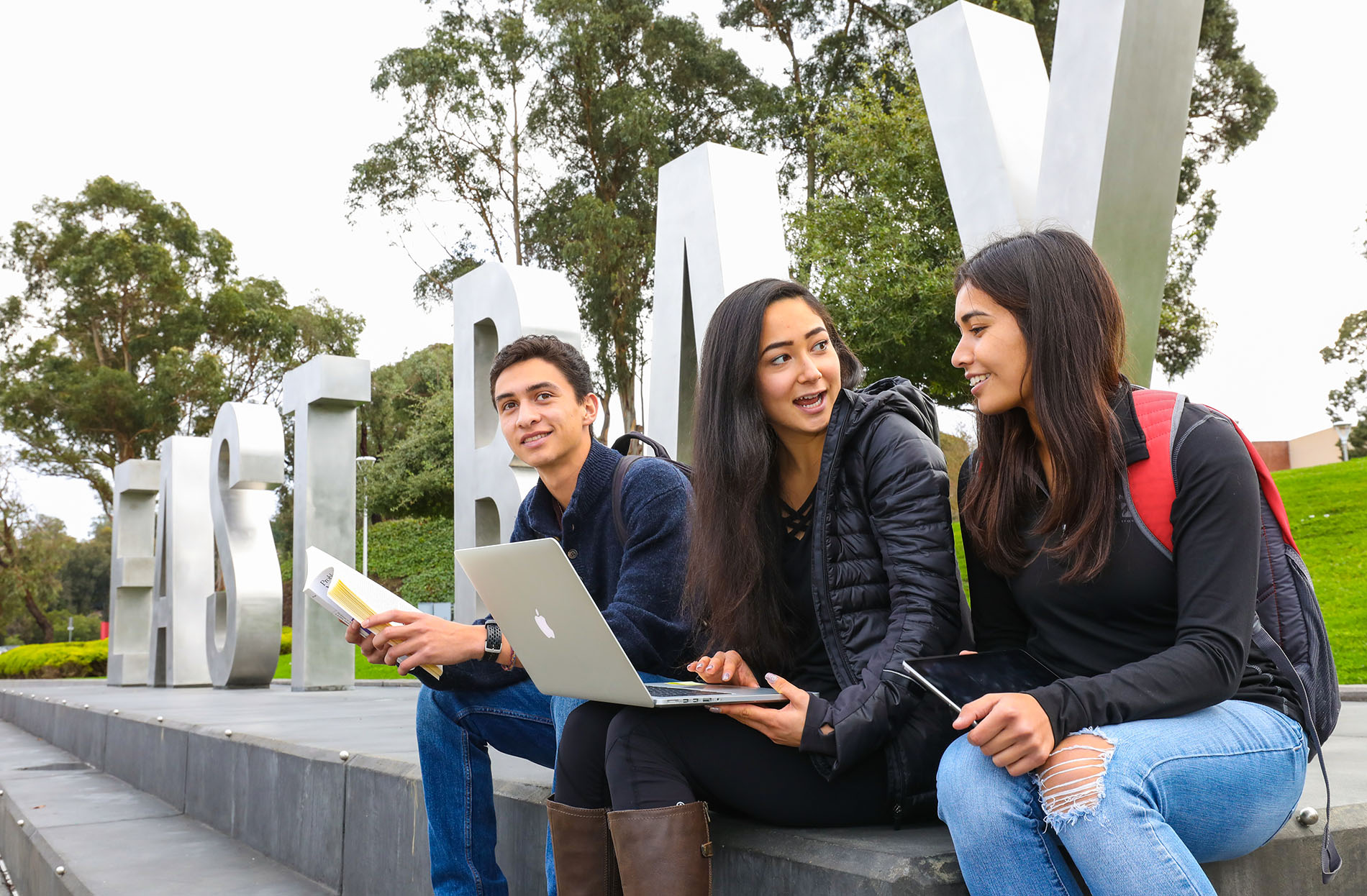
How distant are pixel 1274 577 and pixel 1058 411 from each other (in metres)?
0.42

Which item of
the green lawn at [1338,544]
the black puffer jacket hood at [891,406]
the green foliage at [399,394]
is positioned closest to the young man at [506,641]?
the black puffer jacket hood at [891,406]

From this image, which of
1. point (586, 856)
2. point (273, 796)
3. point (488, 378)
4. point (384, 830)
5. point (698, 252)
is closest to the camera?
point (586, 856)

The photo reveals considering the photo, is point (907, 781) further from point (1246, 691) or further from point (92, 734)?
point (92, 734)

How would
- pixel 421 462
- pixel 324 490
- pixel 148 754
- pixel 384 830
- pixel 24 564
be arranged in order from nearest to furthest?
pixel 384 830
pixel 148 754
pixel 324 490
pixel 421 462
pixel 24 564

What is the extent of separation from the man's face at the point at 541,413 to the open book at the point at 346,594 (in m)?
0.47

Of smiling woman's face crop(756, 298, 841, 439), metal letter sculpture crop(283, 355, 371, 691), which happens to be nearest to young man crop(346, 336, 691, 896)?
smiling woman's face crop(756, 298, 841, 439)

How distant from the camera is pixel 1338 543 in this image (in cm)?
1048

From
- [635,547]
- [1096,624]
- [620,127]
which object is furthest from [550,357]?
[620,127]

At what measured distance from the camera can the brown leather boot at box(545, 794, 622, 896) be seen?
185 centimetres

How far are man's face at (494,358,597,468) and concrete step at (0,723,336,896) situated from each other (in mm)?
1751

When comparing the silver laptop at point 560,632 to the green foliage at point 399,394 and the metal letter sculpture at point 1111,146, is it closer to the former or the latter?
the metal letter sculpture at point 1111,146

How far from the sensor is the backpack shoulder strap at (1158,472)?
1575 millimetres

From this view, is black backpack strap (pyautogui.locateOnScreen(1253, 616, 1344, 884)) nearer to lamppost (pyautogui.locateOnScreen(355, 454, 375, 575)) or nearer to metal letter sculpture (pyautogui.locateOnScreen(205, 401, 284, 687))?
metal letter sculpture (pyautogui.locateOnScreen(205, 401, 284, 687))

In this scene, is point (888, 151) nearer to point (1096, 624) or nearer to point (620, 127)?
point (620, 127)
